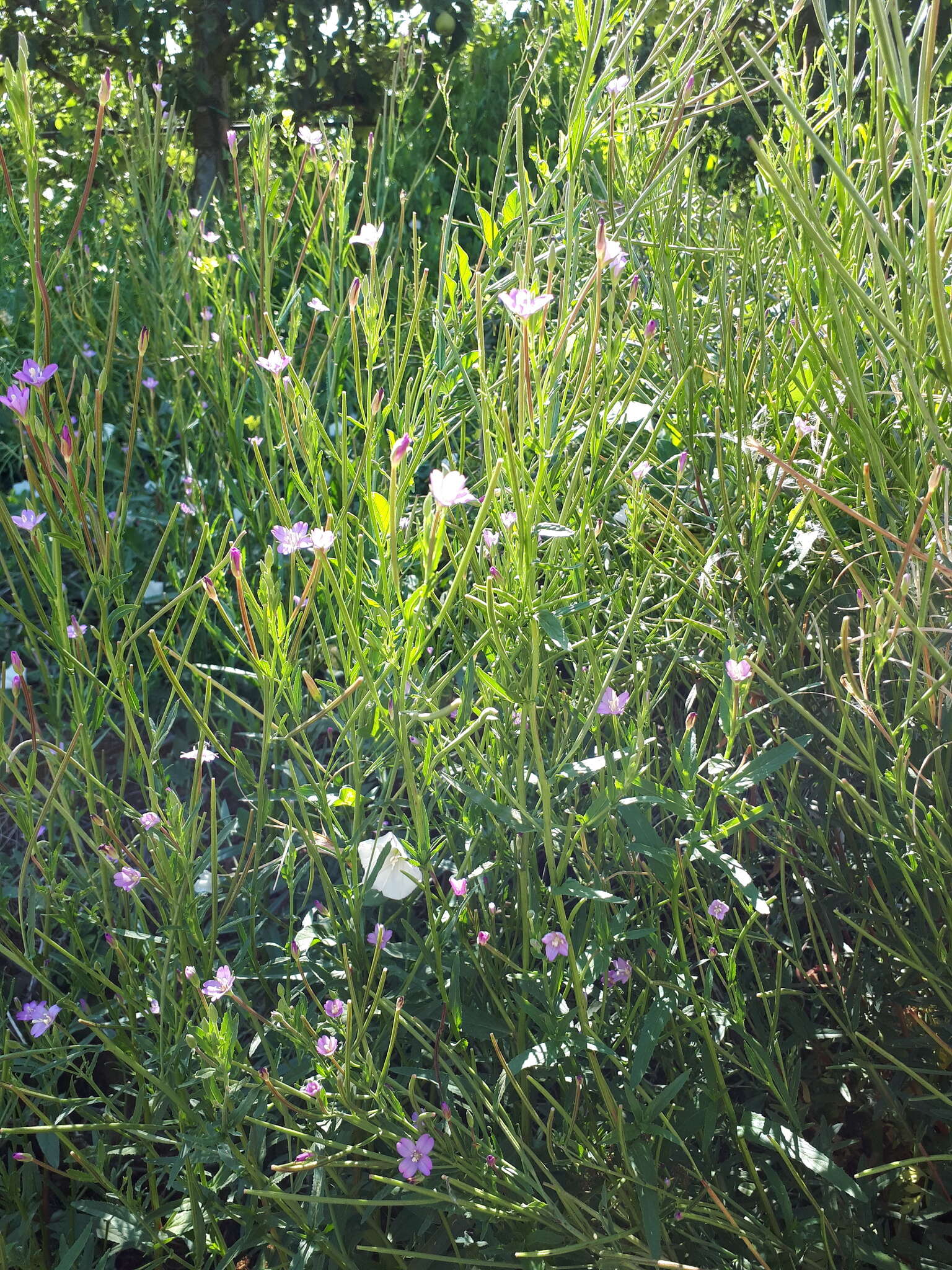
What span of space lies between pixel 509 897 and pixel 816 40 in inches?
155

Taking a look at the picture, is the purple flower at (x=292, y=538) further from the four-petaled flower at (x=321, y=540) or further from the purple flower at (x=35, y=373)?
the purple flower at (x=35, y=373)

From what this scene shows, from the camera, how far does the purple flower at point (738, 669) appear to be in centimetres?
84

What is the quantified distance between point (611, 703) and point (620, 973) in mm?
265

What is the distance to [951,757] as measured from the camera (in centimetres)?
99

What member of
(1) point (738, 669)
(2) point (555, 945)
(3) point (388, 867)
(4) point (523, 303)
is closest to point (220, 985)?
(3) point (388, 867)

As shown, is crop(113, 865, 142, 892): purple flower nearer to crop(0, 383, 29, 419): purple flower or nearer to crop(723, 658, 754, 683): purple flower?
crop(0, 383, 29, 419): purple flower

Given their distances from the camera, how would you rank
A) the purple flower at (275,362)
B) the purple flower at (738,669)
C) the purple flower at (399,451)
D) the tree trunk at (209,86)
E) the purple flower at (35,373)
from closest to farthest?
the purple flower at (399,451) < the purple flower at (738,669) < the purple flower at (35,373) < the purple flower at (275,362) < the tree trunk at (209,86)

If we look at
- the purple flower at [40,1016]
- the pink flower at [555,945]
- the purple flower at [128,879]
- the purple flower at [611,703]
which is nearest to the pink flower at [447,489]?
the purple flower at [611,703]

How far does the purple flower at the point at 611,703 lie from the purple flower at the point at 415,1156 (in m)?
0.39

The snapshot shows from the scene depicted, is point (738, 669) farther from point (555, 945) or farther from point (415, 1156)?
point (415, 1156)

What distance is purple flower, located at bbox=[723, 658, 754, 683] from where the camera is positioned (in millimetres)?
842

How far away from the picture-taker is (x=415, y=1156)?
84cm

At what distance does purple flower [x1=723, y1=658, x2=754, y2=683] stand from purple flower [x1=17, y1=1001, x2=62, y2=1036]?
0.77m

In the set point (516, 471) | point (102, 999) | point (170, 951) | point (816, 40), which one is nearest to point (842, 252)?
point (516, 471)
